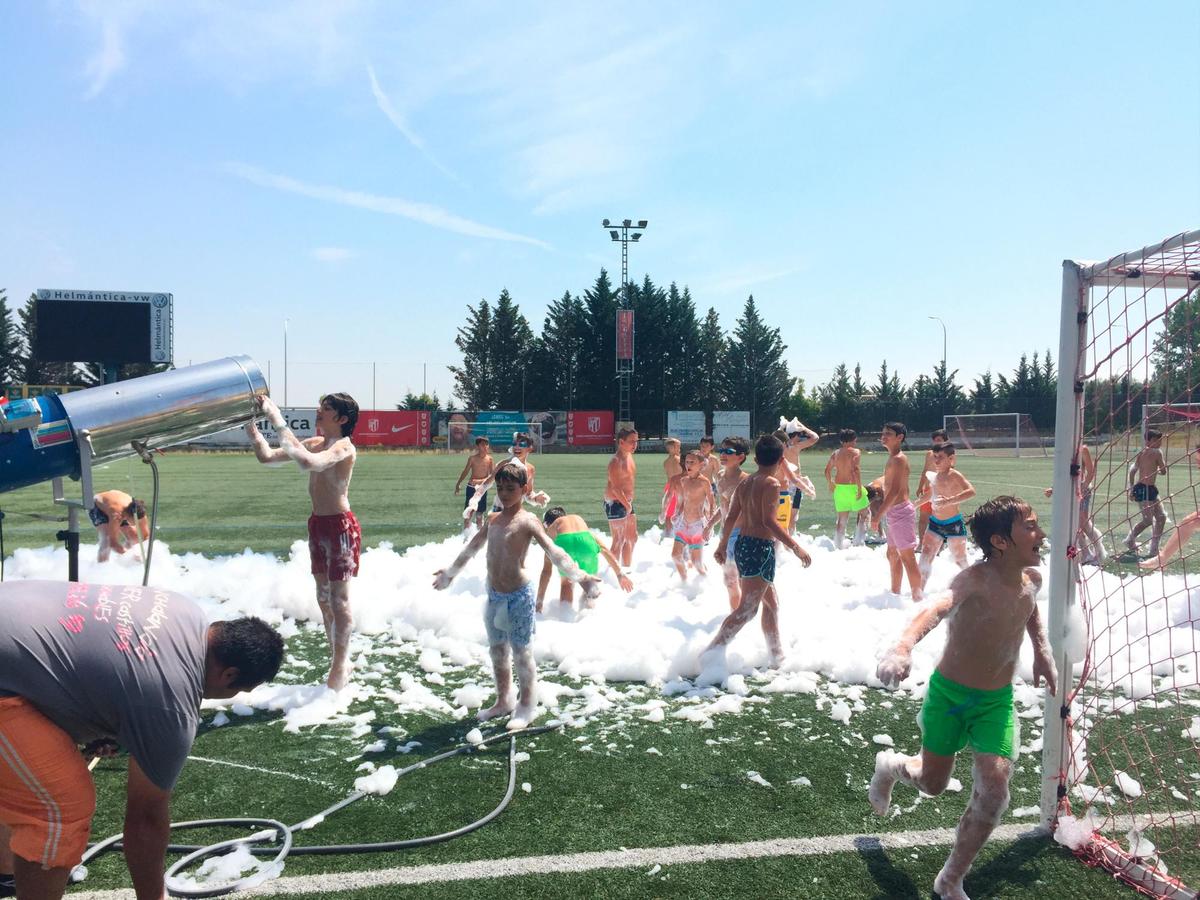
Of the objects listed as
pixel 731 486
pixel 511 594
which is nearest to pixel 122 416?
pixel 511 594

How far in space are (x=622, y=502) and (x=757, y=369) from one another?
49.6m

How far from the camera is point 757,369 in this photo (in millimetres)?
58719

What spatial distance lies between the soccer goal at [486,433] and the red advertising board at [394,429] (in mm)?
1375

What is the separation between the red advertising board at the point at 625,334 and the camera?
50.6 meters

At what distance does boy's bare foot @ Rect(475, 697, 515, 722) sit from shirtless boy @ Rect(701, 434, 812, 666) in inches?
Result: 65.5

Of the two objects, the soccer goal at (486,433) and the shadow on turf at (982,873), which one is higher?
the soccer goal at (486,433)

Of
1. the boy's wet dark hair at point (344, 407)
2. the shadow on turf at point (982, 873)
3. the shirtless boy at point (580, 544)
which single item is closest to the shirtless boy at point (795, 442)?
the shirtless boy at point (580, 544)

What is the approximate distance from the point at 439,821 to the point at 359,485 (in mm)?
19967

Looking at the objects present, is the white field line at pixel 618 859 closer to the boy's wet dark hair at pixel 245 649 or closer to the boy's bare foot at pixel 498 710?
the boy's wet dark hair at pixel 245 649

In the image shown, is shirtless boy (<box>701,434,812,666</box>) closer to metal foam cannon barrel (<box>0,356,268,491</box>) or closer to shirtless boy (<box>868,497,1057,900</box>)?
shirtless boy (<box>868,497,1057,900</box>)

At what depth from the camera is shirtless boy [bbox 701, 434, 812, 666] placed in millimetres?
6387

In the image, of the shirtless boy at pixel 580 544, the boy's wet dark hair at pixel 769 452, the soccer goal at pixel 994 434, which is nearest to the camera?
the boy's wet dark hair at pixel 769 452

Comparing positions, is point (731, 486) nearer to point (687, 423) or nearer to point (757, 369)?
point (687, 423)

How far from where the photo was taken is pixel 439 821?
3959 mm
